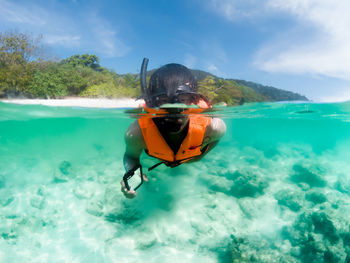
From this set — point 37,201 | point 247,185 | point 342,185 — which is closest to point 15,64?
point 37,201

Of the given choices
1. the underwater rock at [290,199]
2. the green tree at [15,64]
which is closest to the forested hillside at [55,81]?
the green tree at [15,64]

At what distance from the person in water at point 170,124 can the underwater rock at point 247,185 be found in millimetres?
5300

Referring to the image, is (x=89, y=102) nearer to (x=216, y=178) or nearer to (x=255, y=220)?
(x=216, y=178)

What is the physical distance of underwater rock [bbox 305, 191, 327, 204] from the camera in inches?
313

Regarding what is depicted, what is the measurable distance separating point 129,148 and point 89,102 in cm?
639

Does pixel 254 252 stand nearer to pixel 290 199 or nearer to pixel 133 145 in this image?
pixel 290 199

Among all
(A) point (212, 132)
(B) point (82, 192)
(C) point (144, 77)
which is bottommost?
(B) point (82, 192)

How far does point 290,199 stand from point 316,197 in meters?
1.13

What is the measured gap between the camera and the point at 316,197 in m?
8.06

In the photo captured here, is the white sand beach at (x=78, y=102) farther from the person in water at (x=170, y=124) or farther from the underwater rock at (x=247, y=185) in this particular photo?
the underwater rock at (x=247, y=185)

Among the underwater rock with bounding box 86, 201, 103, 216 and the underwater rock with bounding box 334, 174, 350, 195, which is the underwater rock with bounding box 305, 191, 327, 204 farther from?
the underwater rock with bounding box 86, 201, 103, 216

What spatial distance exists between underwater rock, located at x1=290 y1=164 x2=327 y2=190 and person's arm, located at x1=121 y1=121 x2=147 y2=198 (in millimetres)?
9546

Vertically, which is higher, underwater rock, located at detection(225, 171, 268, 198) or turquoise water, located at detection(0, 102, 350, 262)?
underwater rock, located at detection(225, 171, 268, 198)


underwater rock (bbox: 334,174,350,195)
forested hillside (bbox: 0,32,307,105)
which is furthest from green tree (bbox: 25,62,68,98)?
underwater rock (bbox: 334,174,350,195)
